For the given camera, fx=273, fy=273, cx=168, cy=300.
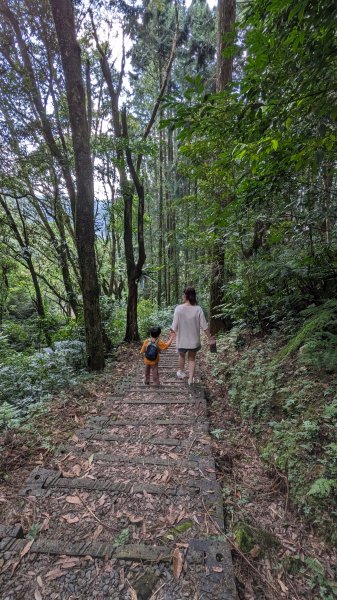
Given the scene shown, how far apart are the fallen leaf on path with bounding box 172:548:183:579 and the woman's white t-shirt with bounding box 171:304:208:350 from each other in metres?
3.09

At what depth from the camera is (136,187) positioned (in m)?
8.18

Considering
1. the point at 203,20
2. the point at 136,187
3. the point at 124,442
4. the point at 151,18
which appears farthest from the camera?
the point at 203,20

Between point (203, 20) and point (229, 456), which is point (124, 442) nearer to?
point (229, 456)

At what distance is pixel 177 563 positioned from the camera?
70.9 inches

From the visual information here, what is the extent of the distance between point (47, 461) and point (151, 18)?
1366 cm

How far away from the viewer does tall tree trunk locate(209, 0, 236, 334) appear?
650 cm

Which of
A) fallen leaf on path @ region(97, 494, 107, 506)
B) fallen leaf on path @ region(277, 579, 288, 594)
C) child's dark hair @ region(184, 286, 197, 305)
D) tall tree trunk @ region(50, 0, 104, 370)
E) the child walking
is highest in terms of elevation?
tall tree trunk @ region(50, 0, 104, 370)

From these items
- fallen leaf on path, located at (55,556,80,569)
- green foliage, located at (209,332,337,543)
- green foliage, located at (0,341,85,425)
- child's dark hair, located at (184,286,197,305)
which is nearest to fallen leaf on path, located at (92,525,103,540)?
fallen leaf on path, located at (55,556,80,569)

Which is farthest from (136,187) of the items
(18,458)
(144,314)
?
(144,314)

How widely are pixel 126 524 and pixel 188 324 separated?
3030 mm

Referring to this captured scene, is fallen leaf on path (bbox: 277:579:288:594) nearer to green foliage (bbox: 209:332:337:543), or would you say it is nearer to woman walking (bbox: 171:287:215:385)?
green foliage (bbox: 209:332:337:543)

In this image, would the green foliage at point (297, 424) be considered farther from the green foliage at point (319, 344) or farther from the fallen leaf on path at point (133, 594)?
the fallen leaf on path at point (133, 594)

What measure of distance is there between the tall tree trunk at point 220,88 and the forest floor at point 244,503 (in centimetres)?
387

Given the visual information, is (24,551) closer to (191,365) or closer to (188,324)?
(191,365)
